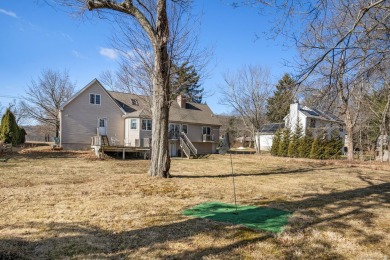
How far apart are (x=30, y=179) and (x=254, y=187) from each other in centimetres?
741

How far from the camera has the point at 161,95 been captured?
912 cm

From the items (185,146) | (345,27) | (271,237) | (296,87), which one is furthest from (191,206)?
(185,146)

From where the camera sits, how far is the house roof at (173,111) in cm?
2536

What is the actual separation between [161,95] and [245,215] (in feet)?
17.4

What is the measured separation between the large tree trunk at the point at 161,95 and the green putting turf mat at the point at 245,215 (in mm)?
3541

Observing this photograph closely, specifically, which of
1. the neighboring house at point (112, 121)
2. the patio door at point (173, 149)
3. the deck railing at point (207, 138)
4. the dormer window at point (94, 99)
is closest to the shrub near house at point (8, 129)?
the neighboring house at point (112, 121)

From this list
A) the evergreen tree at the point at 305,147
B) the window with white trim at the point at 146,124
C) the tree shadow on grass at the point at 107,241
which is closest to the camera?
the tree shadow on grass at the point at 107,241

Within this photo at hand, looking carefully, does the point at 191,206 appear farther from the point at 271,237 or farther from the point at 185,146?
the point at 185,146

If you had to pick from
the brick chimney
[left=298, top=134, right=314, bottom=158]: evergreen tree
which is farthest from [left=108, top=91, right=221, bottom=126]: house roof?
[left=298, top=134, right=314, bottom=158]: evergreen tree

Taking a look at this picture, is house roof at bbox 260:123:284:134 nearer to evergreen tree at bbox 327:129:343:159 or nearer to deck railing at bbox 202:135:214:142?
deck railing at bbox 202:135:214:142

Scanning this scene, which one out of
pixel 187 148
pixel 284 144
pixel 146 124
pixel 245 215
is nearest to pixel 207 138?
pixel 187 148

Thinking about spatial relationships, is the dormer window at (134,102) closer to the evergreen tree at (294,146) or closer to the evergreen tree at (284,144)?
the evergreen tree at (284,144)

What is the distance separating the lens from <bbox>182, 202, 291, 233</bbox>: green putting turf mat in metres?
4.62

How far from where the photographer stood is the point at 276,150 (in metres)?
27.6
